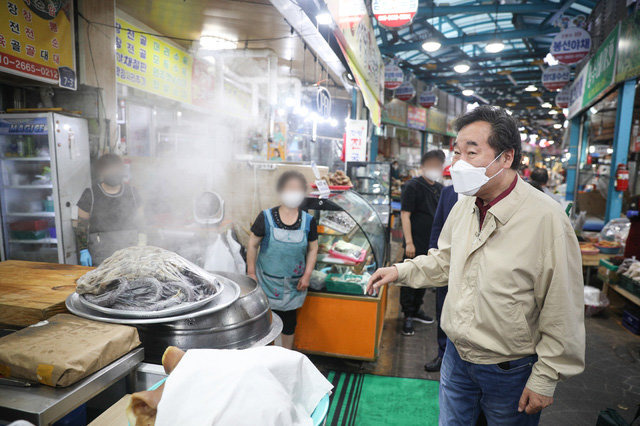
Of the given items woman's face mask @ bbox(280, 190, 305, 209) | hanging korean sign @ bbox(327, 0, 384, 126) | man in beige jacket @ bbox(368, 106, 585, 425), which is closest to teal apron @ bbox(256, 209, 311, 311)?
woman's face mask @ bbox(280, 190, 305, 209)

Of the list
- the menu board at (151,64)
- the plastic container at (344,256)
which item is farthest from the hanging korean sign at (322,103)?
the plastic container at (344,256)

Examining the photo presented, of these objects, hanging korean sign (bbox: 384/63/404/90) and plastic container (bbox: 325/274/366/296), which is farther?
hanging korean sign (bbox: 384/63/404/90)

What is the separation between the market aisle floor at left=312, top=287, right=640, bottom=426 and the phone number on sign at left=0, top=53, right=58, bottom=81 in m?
4.72

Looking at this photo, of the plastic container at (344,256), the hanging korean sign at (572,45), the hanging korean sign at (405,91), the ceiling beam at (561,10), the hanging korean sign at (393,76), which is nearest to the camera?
the plastic container at (344,256)

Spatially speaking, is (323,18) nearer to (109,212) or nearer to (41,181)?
(109,212)

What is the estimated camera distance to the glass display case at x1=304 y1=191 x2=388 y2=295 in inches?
154

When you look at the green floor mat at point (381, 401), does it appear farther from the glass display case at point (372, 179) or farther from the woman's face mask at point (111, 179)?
the glass display case at point (372, 179)

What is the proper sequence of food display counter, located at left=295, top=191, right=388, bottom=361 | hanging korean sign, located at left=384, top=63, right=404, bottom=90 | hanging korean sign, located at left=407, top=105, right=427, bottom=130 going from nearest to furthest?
food display counter, located at left=295, top=191, right=388, bottom=361 < hanging korean sign, located at left=384, top=63, right=404, bottom=90 < hanging korean sign, located at left=407, top=105, right=427, bottom=130

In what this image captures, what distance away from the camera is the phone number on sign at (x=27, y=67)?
4016mm

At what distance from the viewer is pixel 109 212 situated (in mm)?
4152

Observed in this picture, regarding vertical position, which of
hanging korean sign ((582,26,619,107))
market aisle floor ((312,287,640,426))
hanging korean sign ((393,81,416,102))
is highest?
hanging korean sign ((393,81,416,102))

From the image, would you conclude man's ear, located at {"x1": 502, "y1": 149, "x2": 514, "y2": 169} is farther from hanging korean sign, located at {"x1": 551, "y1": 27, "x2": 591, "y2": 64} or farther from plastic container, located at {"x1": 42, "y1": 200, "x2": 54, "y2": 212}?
hanging korean sign, located at {"x1": 551, "y1": 27, "x2": 591, "y2": 64}

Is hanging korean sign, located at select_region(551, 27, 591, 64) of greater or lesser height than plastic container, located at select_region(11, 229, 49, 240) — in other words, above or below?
above

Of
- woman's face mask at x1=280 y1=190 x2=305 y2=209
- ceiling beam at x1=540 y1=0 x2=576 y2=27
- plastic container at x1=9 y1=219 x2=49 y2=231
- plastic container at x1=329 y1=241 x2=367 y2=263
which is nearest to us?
woman's face mask at x1=280 y1=190 x2=305 y2=209
